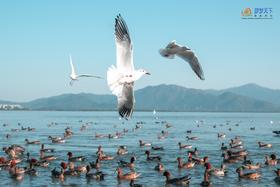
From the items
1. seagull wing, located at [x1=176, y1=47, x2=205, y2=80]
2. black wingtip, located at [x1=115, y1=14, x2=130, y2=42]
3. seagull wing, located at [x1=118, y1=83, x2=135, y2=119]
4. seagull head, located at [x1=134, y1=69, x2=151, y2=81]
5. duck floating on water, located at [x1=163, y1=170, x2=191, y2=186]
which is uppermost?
black wingtip, located at [x1=115, y1=14, x2=130, y2=42]

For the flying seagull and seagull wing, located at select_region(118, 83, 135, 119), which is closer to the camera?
the flying seagull

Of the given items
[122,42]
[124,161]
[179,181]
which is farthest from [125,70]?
[124,161]

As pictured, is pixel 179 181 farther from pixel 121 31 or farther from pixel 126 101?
pixel 121 31

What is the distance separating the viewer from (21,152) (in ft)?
127

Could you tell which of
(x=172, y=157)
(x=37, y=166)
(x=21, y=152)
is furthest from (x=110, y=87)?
(x=21, y=152)

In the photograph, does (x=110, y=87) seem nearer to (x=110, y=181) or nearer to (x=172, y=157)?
(x=110, y=181)

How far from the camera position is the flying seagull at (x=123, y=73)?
237 inches

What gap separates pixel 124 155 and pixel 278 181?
13.6 metres

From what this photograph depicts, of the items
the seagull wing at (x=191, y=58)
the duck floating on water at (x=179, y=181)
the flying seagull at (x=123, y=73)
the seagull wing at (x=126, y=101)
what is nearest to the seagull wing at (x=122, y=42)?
the flying seagull at (x=123, y=73)

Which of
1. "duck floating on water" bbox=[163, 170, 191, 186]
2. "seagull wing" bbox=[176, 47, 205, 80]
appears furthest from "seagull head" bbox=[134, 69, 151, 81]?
"duck floating on water" bbox=[163, 170, 191, 186]

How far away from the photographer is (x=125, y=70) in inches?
238

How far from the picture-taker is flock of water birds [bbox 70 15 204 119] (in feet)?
19.8

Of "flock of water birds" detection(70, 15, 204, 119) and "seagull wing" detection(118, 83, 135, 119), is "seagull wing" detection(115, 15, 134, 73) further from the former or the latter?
"seagull wing" detection(118, 83, 135, 119)

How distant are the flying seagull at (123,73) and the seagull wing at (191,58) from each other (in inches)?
26.2
